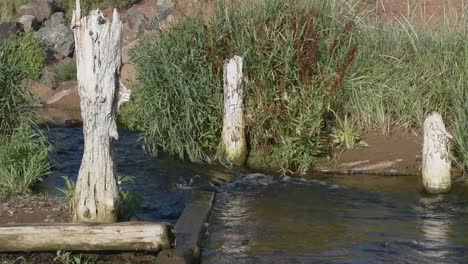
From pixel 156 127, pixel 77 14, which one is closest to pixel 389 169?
pixel 156 127

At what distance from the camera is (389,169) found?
38.1ft

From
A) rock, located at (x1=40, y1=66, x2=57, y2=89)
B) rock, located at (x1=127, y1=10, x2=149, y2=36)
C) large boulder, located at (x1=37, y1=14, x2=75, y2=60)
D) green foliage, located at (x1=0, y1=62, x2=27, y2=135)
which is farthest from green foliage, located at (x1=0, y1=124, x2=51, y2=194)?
Answer: rock, located at (x1=127, y1=10, x2=149, y2=36)

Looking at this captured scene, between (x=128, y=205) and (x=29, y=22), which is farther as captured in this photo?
(x=29, y=22)

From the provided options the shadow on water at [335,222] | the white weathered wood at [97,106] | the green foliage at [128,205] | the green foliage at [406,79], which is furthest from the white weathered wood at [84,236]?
the green foliage at [406,79]

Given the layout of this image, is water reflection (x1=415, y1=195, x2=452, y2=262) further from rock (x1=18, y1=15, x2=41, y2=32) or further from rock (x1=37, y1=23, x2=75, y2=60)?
rock (x1=18, y1=15, x2=41, y2=32)

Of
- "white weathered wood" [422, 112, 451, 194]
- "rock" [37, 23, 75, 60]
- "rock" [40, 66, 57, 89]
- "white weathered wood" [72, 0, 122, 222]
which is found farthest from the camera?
"rock" [37, 23, 75, 60]

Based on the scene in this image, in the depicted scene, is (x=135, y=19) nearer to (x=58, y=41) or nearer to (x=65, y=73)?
(x=58, y=41)

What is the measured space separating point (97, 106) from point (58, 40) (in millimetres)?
14224

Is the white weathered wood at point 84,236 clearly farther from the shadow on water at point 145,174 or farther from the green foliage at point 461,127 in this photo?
the green foliage at point 461,127

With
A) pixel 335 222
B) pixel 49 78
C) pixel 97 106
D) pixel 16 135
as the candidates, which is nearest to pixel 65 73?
pixel 49 78

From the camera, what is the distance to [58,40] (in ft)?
69.6

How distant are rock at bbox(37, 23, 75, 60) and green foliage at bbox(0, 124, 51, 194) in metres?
10.7

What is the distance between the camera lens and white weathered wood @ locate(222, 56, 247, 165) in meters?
11.6

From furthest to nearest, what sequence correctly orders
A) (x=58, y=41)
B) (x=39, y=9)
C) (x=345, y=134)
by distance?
(x=39, y=9)
(x=58, y=41)
(x=345, y=134)
